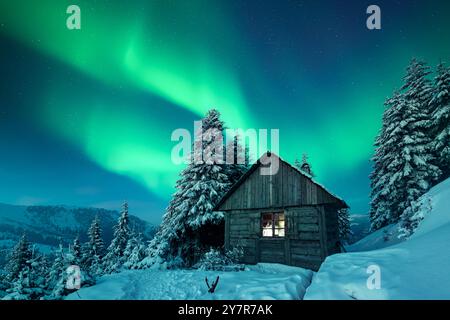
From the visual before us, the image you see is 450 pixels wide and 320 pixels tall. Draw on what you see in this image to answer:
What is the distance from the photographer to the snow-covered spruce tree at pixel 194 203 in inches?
698

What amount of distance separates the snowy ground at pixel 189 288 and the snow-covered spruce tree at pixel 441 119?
18948 millimetres

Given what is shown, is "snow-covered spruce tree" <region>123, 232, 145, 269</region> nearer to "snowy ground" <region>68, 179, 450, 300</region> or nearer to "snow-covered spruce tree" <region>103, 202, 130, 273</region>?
"snowy ground" <region>68, 179, 450, 300</region>

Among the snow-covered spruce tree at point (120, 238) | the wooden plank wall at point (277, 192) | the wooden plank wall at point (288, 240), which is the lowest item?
the snow-covered spruce tree at point (120, 238)

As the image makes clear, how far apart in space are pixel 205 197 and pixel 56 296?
38.1 ft

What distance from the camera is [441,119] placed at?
64.6 ft

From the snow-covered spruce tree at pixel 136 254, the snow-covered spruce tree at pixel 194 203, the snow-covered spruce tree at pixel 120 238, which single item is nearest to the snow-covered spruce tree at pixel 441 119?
the snow-covered spruce tree at pixel 194 203

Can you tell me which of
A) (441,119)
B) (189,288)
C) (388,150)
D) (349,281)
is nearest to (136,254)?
(189,288)

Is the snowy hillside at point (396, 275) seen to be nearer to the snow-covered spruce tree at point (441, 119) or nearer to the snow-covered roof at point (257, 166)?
the snow-covered roof at point (257, 166)

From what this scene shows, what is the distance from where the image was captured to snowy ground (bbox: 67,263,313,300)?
6.71 metres

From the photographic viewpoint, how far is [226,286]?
323 inches

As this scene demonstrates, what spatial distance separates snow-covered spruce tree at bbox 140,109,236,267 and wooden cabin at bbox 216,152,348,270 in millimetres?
2601

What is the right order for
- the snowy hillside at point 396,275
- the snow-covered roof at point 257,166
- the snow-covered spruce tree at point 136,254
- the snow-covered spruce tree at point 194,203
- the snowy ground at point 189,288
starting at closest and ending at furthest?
1. the snowy hillside at point 396,275
2. the snowy ground at point 189,288
3. the snow-covered roof at point 257,166
4. the snow-covered spruce tree at point 136,254
5. the snow-covered spruce tree at point 194,203
